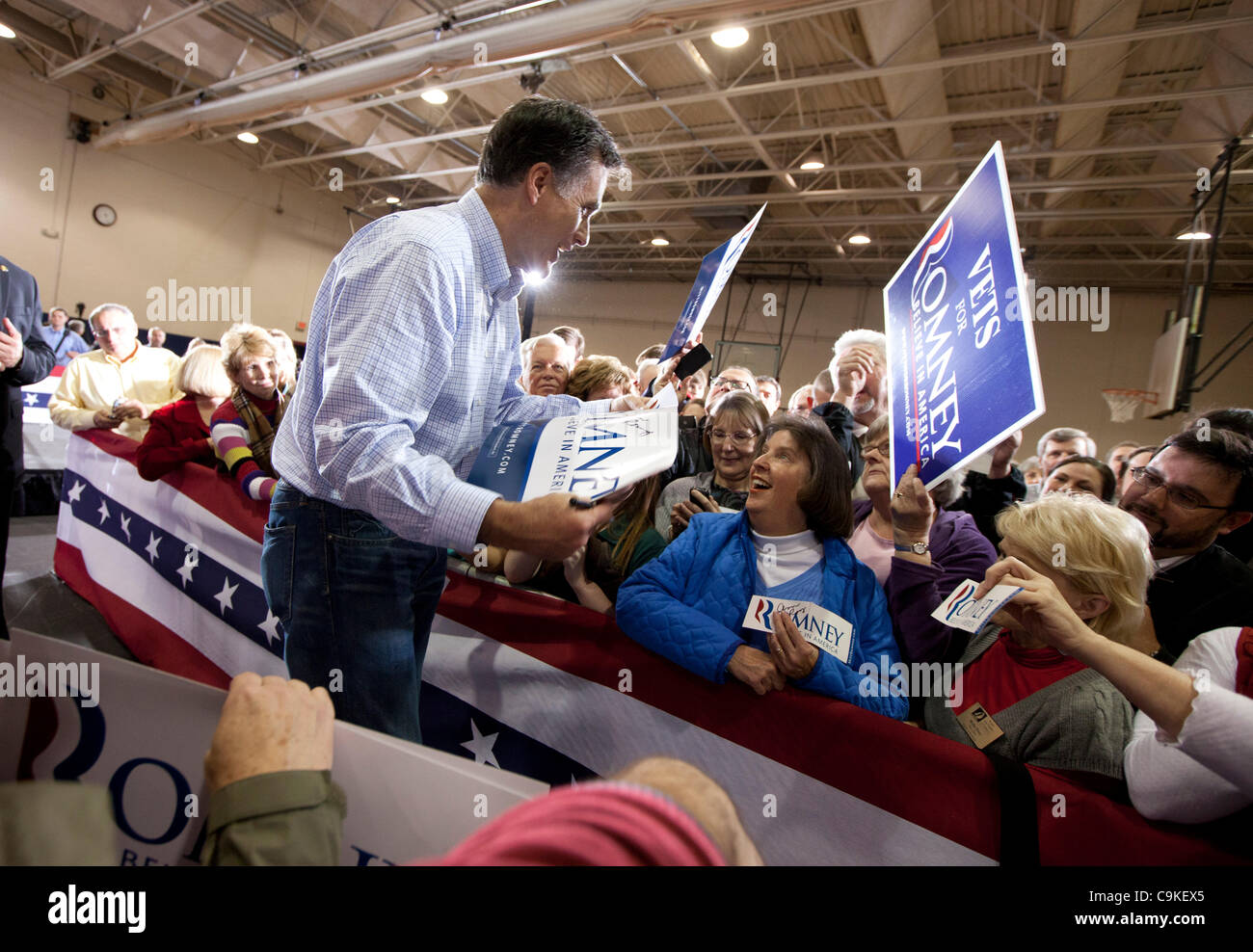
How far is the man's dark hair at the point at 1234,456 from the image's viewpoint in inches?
65.9

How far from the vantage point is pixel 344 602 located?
1.25 meters

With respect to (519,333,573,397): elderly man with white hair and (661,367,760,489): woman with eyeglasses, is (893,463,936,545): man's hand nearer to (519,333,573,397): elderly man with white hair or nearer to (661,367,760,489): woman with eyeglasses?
(661,367,760,489): woman with eyeglasses

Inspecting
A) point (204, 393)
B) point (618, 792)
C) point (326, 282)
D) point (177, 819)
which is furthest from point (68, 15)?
point (618, 792)

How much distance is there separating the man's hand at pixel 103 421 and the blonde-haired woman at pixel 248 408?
1485 mm

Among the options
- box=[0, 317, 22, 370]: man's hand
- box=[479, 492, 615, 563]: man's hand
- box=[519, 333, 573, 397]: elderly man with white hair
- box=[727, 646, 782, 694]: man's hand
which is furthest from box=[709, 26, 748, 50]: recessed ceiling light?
box=[479, 492, 615, 563]: man's hand

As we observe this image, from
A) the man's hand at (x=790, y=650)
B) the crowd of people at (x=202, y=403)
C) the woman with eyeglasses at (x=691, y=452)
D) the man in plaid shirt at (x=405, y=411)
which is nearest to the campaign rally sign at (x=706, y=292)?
the woman with eyeglasses at (x=691, y=452)

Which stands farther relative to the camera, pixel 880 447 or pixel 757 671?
pixel 880 447

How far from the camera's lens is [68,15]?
356 inches

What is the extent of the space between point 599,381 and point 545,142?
1524 millimetres

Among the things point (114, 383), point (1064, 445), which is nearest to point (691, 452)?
point (1064, 445)

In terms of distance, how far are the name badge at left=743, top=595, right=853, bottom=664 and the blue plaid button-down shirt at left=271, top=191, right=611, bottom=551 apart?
80 centimetres

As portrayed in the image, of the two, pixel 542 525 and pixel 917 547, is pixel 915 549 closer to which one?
pixel 917 547

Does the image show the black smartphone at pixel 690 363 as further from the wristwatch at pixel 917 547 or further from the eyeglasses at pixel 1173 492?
the eyeglasses at pixel 1173 492
